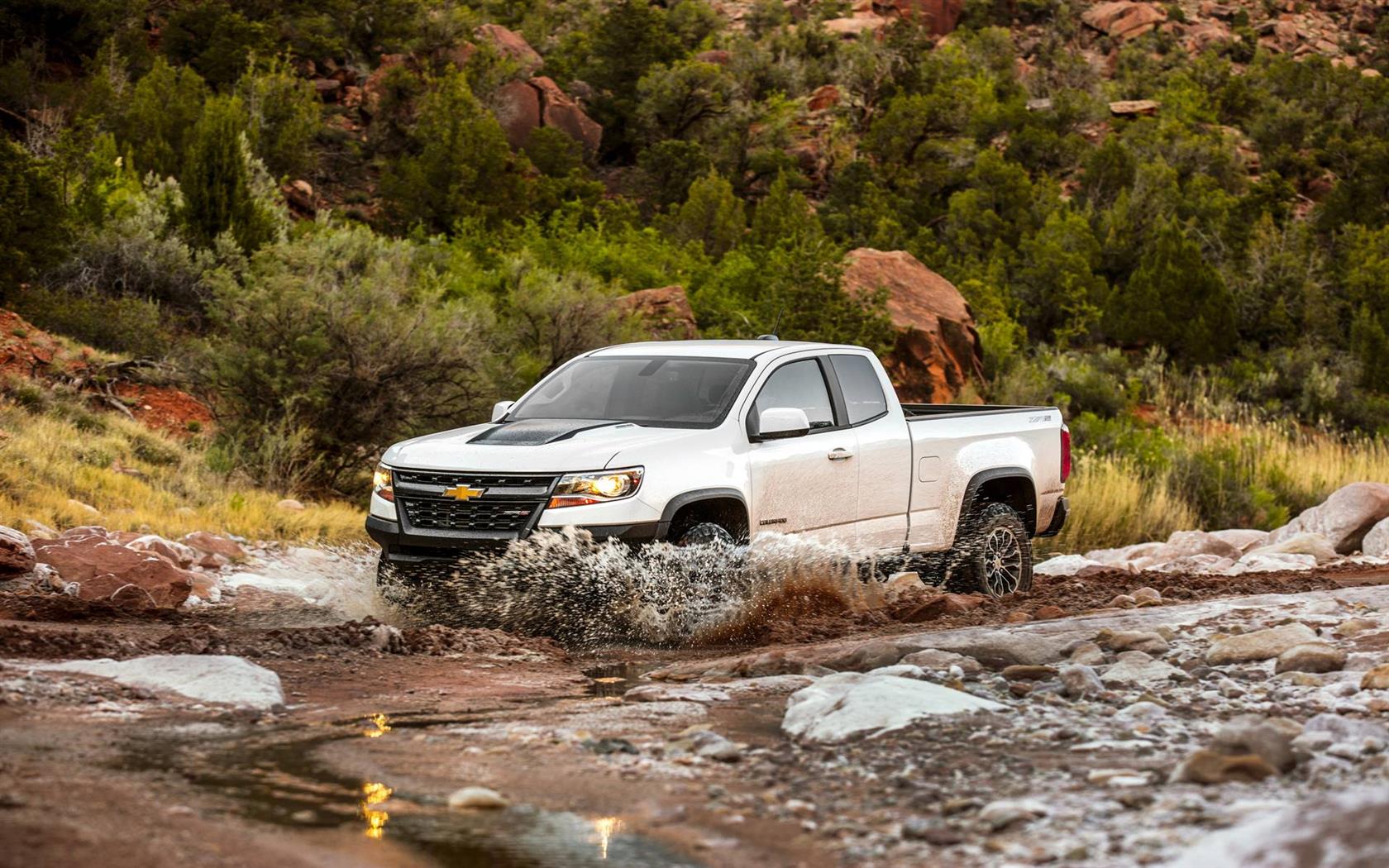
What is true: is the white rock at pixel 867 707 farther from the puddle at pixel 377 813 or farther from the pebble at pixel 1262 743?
the puddle at pixel 377 813

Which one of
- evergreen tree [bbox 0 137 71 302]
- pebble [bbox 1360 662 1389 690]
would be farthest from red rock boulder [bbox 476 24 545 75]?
pebble [bbox 1360 662 1389 690]

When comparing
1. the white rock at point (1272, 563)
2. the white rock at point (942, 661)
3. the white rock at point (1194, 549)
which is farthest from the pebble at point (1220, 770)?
the white rock at point (1194, 549)

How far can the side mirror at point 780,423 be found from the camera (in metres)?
8.52

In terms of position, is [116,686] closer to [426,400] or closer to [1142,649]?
[1142,649]

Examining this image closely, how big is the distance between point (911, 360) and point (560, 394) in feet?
47.5

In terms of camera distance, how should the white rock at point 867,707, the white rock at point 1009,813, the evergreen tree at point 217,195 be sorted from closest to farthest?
1. the white rock at point 1009,813
2. the white rock at point 867,707
3. the evergreen tree at point 217,195

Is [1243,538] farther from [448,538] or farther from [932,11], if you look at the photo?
[932,11]

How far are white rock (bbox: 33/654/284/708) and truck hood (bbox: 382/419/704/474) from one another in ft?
6.60

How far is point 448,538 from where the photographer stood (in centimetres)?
801

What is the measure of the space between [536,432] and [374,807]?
13.7ft

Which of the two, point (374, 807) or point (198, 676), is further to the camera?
point (198, 676)

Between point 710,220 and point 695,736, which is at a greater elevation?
point 710,220

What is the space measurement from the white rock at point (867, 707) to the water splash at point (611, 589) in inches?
75.4

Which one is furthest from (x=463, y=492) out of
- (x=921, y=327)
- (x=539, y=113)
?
(x=539, y=113)
